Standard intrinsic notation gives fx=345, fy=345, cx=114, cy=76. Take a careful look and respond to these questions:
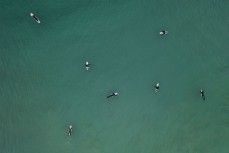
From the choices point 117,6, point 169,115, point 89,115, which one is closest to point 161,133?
point 169,115

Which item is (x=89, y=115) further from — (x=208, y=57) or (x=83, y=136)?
(x=208, y=57)

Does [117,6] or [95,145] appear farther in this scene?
[117,6]

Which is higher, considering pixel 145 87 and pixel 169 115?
pixel 145 87

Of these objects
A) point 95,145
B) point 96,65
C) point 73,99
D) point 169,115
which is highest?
point 96,65

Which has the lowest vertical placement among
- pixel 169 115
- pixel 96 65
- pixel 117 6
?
pixel 169 115

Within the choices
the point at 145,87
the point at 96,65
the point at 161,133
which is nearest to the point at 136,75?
the point at 145,87

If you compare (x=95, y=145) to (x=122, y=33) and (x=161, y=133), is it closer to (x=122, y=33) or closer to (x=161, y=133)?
(x=161, y=133)
